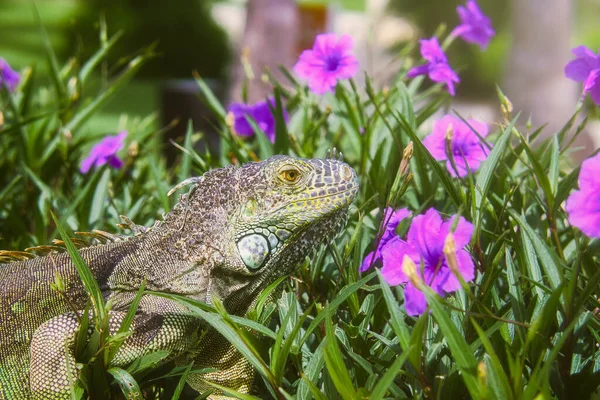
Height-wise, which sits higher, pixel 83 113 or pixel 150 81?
pixel 83 113

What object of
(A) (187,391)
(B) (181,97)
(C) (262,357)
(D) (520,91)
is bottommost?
(D) (520,91)

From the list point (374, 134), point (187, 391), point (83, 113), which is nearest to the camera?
point (187, 391)

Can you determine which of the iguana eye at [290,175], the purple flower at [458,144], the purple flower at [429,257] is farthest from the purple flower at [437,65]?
the purple flower at [429,257]

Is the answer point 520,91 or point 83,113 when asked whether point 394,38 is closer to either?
point 520,91

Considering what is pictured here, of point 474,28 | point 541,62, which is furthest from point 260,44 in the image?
point 474,28

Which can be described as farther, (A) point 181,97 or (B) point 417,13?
(B) point 417,13

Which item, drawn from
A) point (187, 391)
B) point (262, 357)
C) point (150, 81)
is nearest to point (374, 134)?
point (187, 391)

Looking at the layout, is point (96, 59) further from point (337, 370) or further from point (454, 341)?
point (454, 341)
